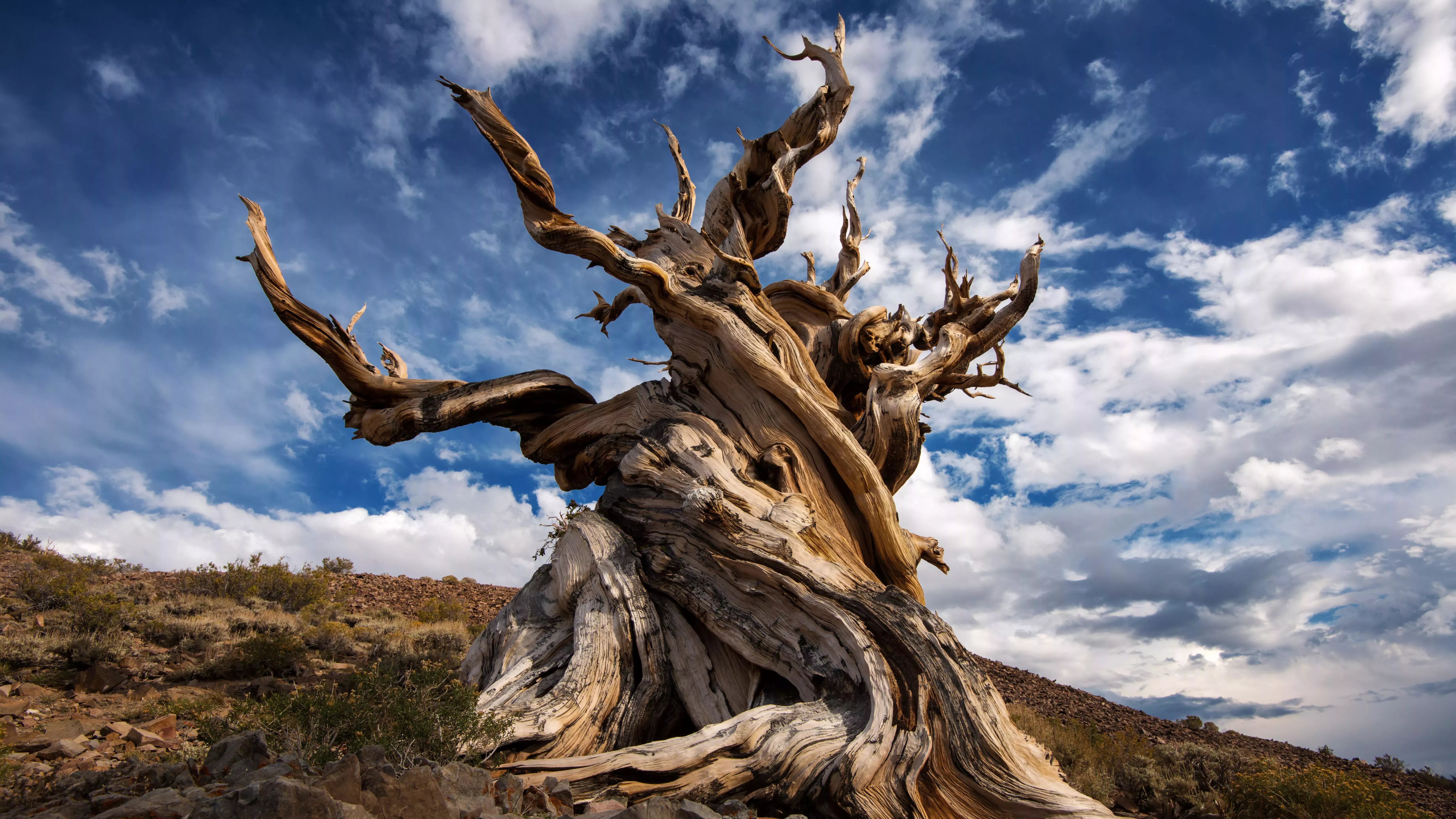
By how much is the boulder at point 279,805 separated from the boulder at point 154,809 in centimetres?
12

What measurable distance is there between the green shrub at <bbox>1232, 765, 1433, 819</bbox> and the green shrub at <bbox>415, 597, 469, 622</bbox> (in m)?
10.4

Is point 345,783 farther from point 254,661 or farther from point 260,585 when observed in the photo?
point 260,585

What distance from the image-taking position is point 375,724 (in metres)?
4.08

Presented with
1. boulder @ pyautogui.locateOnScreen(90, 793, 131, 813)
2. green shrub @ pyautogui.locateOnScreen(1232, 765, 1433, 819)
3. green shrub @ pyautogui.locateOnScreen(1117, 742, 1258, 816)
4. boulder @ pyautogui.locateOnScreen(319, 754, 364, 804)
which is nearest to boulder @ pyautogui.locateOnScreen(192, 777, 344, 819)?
boulder @ pyautogui.locateOnScreen(319, 754, 364, 804)

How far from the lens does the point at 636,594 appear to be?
20.4 feet

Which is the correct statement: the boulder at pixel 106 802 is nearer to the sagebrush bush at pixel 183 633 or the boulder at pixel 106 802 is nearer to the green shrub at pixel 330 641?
the green shrub at pixel 330 641

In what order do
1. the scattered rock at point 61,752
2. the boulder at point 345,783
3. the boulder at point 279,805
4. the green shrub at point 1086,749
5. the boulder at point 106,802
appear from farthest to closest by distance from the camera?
1. the green shrub at point 1086,749
2. the scattered rock at point 61,752
3. the boulder at point 106,802
4. the boulder at point 345,783
5. the boulder at point 279,805

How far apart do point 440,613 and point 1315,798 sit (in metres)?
11.3

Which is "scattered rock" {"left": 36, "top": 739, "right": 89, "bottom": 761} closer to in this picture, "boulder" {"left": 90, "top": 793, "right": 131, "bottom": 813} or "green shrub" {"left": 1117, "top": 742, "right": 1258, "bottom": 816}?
"boulder" {"left": 90, "top": 793, "right": 131, "bottom": 813}

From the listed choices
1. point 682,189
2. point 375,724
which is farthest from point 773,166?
point 375,724

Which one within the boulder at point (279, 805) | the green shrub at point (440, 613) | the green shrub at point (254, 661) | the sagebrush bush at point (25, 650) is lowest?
the boulder at point (279, 805)

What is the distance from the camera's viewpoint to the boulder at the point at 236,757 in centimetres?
316

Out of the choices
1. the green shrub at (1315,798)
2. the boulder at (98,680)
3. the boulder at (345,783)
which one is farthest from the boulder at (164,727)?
the green shrub at (1315,798)

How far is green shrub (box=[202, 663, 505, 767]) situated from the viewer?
3.83m
